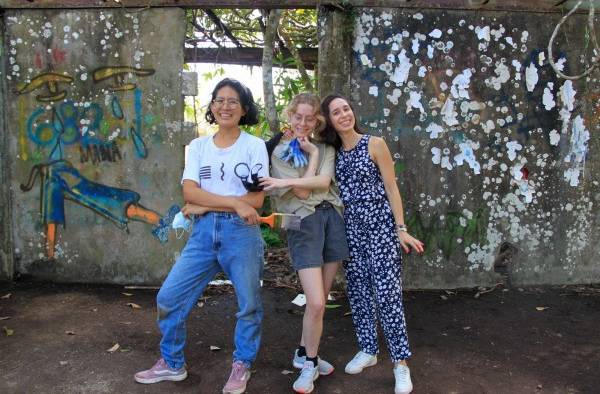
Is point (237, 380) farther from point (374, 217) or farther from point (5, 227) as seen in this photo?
point (5, 227)

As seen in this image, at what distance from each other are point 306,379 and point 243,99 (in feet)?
5.90

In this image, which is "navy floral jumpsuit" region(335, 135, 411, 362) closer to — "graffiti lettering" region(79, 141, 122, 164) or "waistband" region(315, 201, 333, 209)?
"waistband" region(315, 201, 333, 209)

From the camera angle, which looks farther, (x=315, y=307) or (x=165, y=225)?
(x=165, y=225)

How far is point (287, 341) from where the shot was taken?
412 cm

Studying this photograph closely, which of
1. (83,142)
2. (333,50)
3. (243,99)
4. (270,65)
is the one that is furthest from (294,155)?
(270,65)

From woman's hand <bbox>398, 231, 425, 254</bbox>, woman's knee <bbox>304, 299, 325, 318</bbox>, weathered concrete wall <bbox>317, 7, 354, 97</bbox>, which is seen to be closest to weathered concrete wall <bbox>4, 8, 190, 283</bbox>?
weathered concrete wall <bbox>317, 7, 354, 97</bbox>

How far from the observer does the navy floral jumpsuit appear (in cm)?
330

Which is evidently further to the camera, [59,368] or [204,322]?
[204,322]

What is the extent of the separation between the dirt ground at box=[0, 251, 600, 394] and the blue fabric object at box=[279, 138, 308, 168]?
1.44 meters

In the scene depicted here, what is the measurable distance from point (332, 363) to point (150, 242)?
8.16ft

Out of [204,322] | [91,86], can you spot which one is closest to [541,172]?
[204,322]

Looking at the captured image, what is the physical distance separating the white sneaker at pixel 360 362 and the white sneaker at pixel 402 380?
268 mm

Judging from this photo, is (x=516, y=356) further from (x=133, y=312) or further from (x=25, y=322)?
(x=25, y=322)

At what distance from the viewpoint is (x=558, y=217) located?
530 centimetres
